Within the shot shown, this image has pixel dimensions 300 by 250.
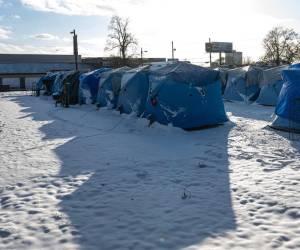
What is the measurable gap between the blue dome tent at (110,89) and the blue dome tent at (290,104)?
28.0ft

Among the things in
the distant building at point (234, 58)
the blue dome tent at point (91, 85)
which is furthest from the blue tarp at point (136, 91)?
the distant building at point (234, 58)

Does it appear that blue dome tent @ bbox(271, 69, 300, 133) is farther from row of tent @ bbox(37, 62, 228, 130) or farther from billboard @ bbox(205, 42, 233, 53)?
billboard @ bbox(205, 42, 233, 53)

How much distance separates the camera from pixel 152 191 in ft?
21.4

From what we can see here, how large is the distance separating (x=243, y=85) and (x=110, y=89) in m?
7.23

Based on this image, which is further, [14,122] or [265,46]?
[265,46]

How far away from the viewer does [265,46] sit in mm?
70438

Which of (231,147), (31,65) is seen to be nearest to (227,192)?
(231,147)

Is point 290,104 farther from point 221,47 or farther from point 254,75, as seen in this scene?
point 221,47

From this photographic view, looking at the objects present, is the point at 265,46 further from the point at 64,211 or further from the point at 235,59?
the point at 64,211

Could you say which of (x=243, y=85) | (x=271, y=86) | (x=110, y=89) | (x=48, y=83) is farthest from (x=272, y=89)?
(x=48, y=83)

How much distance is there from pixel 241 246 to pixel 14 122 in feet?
43.9

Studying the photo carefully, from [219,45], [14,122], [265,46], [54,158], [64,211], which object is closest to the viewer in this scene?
[64,211]

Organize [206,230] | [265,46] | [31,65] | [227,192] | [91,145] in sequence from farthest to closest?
[31,65], [265,46], [91,145], [227,192], [206,230]

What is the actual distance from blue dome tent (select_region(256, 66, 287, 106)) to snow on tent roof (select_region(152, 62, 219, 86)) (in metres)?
6.54
